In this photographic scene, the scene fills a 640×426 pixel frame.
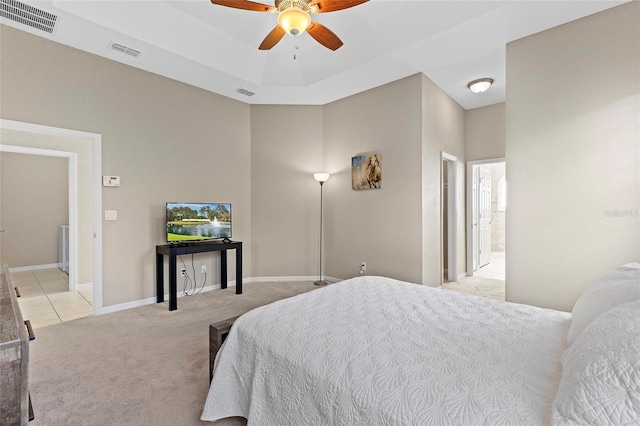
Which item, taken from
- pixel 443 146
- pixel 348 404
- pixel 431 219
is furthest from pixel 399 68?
pixel 348 404

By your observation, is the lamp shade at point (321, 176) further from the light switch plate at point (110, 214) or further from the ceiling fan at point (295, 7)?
the light switch plate at point (110, 214)

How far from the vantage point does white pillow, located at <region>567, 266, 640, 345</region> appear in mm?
1269

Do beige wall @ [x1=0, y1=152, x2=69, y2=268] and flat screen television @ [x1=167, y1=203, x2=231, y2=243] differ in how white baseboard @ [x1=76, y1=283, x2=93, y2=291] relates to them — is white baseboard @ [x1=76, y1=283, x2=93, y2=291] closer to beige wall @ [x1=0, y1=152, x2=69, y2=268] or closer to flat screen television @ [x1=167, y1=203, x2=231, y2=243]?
flat screen television @ [x1=167, y1=203, x2=231, y2=243]

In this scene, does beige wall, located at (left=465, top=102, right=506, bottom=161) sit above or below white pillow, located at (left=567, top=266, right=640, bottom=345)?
above

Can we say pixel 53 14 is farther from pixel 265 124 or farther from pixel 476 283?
pixel 476 283

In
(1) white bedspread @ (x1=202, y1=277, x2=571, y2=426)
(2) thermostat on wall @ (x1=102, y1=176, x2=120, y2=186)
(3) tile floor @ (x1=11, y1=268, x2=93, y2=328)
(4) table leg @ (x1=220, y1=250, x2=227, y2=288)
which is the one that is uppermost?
(2) thermostat on wall @ (x1=102, y1=176, x2=120, y2=186)

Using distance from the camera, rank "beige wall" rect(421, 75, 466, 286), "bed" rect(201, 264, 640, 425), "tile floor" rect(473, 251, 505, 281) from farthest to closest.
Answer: "tile floor" rect(473, 251, 505, 281)
"beige wall" rect(421, 75, 466, 286)
"bed" rect(201, 264, 640, 425)

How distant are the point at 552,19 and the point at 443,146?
188 centimetres

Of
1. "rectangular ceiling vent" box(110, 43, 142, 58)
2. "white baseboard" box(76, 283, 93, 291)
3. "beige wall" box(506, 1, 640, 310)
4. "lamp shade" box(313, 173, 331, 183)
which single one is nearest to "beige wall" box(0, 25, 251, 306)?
"rectangular ceiling vent" box(110, 43, 142, 58)

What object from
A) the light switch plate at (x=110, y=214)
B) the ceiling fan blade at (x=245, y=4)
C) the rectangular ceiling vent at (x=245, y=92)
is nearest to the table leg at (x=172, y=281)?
the light switch plate at (x=110, y=214)

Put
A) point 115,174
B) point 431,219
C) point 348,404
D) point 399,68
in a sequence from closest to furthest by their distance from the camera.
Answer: point 348,404 → point 115,174 → point 399,68 → point 431,219

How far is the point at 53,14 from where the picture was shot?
274 cm

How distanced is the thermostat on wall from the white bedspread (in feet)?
9.22

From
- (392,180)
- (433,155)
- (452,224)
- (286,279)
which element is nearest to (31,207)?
(286,279)
